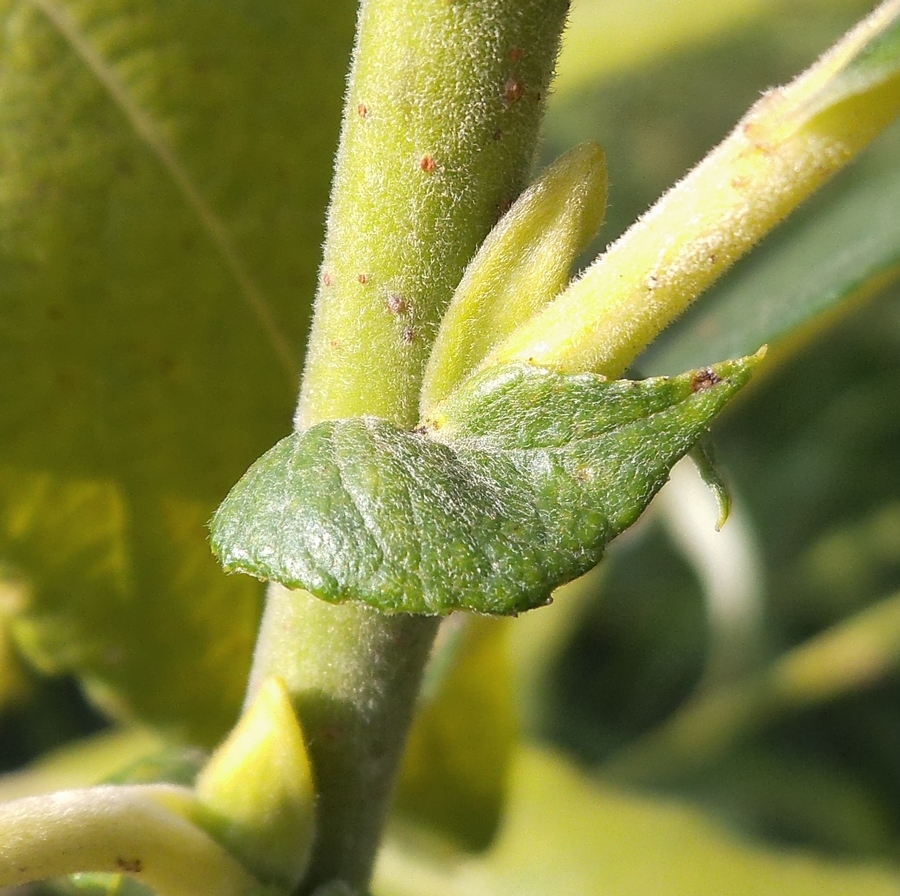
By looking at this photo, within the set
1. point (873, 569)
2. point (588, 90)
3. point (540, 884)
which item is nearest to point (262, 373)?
point (540, 884)

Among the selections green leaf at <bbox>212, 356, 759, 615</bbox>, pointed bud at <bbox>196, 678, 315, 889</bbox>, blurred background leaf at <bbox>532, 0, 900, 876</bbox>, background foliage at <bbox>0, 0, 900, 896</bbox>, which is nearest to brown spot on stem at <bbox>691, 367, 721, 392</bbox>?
green leaf at <bbox>212, 356, 759, 615</bbox>

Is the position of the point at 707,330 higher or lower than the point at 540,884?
higher

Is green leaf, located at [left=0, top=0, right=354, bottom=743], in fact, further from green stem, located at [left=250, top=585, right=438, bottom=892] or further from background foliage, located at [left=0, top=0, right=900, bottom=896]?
green stem, located at [left=250, top=585, right=438, bottom=892]

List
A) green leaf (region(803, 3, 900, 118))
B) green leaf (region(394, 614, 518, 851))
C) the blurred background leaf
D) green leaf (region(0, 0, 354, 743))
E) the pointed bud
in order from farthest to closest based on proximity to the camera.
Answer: the blurred background leaf → green leaf (region(394, 614, 518, 851)) → green leaf (region(0, 0, 354, 743)) → the pointed bud → green leaf (region(803, 3, 900, 118))

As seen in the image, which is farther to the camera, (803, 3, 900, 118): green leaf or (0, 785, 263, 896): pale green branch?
(0, 785, 263, 896): pale green branch

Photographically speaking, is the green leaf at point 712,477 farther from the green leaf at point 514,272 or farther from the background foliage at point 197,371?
the background foliage at point 197,371

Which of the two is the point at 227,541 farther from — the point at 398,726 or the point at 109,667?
the point at 109,667
